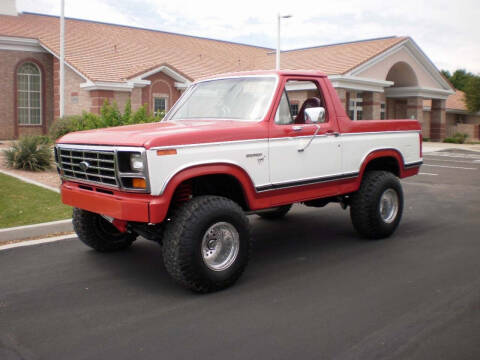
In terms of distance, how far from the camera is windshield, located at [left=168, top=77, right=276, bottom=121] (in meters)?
5.97

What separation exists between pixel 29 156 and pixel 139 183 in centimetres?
903

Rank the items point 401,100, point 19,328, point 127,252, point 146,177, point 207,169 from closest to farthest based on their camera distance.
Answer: point 19,328, point 146,177, point 207,169, point 127,252, point 401,100

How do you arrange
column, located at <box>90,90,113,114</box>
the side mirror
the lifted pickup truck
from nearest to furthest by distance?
the lifted pickup truck < the side mirror < column, located at <box>90,90,113,114</box>

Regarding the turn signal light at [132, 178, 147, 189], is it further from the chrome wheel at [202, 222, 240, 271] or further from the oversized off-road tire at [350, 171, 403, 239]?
the oversized off-road tire at [350, 171, 403, 239]

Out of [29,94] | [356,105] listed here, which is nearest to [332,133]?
[29,94]

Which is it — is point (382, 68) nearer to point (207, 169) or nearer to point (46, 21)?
point (46, 21)

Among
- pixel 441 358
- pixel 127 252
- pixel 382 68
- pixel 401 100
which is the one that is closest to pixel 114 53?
pixel 382 68

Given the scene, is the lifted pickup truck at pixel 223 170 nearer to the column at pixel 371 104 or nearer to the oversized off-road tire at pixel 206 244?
the oversized off-road tire at pixel 206 244

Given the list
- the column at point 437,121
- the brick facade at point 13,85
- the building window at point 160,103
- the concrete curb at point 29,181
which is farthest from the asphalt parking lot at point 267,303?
the column at point 437,121

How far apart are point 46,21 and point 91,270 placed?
2778cm

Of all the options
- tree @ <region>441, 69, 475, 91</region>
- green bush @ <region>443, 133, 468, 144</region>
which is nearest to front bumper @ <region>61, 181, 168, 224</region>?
green bush @ <region>443, 133, 468, 144</region>

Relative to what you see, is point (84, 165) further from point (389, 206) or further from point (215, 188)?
point (389, 206)

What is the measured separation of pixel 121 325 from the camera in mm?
4395

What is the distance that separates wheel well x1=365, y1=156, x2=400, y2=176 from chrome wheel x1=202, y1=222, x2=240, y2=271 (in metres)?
2.96
